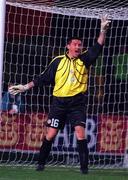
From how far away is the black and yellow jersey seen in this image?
8.83 m

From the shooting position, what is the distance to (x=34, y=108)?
11375mm

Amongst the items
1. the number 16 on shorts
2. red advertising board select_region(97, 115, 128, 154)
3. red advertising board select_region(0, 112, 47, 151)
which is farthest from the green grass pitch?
red advertising board select_region(97, 115, 128, 154)

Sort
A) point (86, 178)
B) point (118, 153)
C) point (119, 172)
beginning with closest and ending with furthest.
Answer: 1. point (86, 178)
2. point (119, 172)
3. point (118, 153)

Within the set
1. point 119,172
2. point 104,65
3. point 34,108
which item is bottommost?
point 119,172

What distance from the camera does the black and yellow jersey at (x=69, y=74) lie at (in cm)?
883

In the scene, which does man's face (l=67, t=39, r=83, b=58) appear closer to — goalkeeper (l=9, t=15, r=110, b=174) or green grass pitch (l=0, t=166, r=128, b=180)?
goalkeeper (l=9, t=15, r=110, b=174)

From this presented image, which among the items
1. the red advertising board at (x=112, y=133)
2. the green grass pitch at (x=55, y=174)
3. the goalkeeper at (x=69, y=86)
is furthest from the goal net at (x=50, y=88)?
the goalkeeper at (x=69, y=86)

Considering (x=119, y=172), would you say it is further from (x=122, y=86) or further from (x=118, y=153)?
(x=122, y=86)

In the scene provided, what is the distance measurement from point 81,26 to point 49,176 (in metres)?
3.80

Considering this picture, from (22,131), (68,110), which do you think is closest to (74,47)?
(68,110)

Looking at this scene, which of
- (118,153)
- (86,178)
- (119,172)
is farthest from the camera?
(118,153)

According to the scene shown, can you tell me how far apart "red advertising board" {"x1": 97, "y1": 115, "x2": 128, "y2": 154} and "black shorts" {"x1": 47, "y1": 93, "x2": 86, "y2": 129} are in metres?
2.50

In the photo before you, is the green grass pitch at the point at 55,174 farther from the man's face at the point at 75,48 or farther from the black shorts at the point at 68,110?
the man's face at the point at 75,48

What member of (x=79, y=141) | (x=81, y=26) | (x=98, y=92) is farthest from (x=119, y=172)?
(x=81, y=26)
